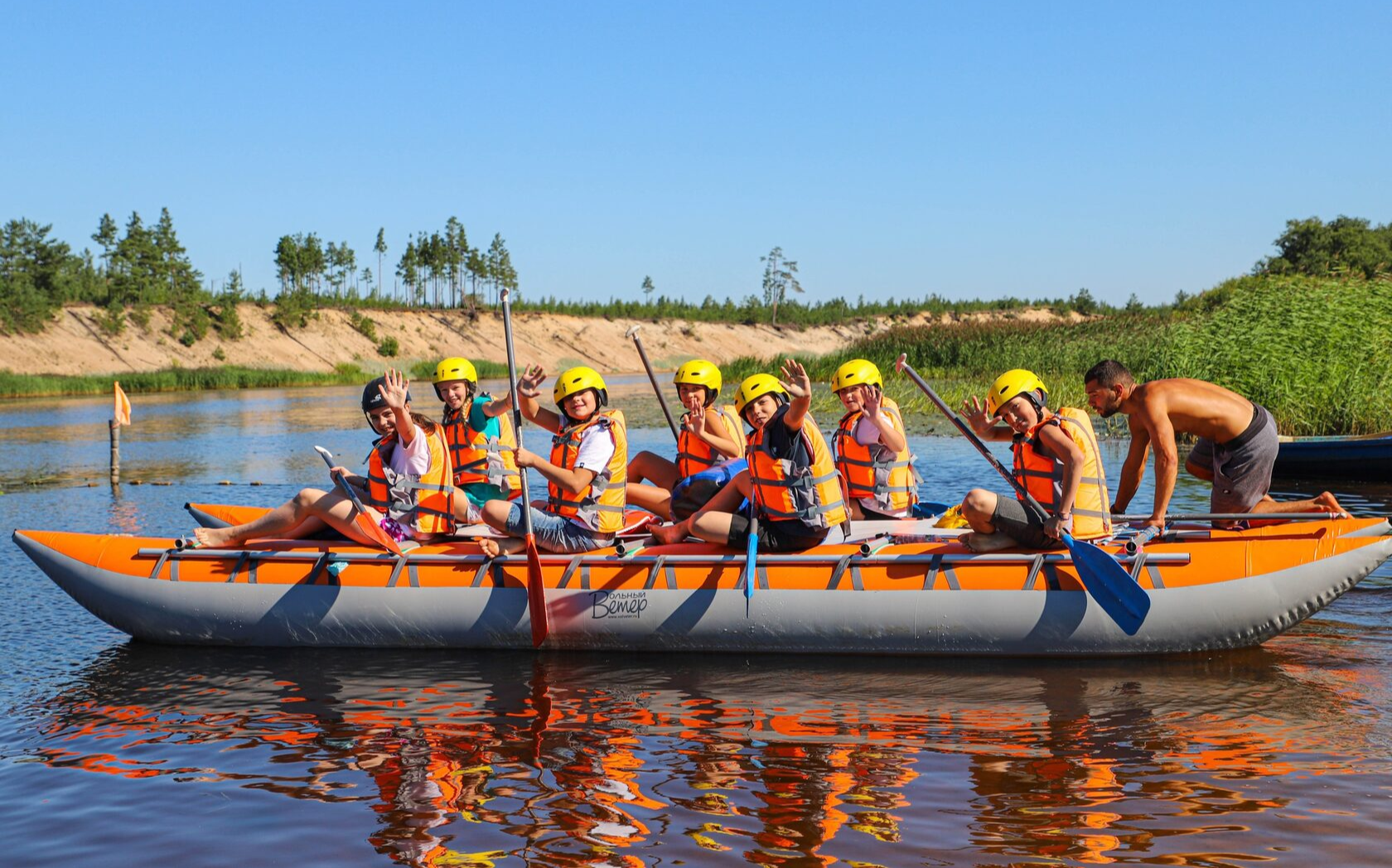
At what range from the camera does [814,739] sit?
624cm

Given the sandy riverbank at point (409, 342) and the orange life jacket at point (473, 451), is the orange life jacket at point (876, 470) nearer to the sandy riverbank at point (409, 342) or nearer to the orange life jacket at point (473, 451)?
the orange life jacket at point (473, 451)

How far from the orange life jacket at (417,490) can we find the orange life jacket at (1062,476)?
3.73 metres

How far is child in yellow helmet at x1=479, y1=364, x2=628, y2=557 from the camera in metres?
7.79

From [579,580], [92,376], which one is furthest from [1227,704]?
[92,376]

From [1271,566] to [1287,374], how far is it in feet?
34.7

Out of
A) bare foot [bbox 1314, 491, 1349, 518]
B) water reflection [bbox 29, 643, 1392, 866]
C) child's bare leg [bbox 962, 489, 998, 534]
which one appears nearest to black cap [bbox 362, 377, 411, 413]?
water reflection [bbox 29, 643, 1392, 866]

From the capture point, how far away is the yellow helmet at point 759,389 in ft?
24.7

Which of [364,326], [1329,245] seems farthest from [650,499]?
[364,326]

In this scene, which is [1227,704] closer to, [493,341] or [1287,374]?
[1287,374]

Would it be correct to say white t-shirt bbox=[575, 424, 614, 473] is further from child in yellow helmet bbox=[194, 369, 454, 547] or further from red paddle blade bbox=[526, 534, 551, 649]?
child in yellow helmet bbox=[194, 369, 454, 547]

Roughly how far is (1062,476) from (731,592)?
84.1 inches

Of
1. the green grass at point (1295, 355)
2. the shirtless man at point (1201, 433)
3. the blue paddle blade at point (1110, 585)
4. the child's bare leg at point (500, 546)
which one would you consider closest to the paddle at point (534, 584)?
the child's bare leg at point (500, 546)

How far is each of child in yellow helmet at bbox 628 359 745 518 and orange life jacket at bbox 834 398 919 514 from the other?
2.68 feet

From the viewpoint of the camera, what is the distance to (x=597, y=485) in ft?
26.1
